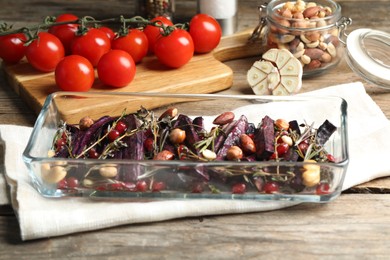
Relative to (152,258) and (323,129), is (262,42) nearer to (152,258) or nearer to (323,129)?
(323,129)

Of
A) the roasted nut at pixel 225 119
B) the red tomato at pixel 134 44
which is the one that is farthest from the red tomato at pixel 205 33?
the roasted nut at pixel 225 119

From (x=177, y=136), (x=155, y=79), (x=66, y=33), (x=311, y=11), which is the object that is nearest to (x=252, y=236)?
(x=177, y=136)

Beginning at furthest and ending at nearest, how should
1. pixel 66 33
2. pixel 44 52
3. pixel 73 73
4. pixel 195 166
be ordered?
pixel 66 33 → pixel 44 52 → pixel 73 73 → pixel 195 166

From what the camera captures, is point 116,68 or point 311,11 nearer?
point 116,68

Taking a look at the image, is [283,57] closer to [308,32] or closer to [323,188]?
[308,32]

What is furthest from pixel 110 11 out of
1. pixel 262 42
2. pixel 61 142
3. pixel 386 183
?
pixel 386 183

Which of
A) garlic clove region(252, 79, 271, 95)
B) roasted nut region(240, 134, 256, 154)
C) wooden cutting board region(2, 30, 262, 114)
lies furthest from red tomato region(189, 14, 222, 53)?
roasted nut region(240, 134, 256, 154)

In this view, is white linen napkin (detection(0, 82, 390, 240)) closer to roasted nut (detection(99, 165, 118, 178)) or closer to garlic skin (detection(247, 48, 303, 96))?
roasted nut (detection(99, 165, 118, 178))
